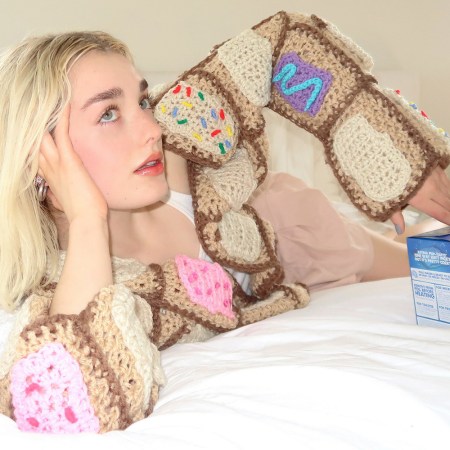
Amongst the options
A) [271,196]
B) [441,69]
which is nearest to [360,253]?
[271,196]

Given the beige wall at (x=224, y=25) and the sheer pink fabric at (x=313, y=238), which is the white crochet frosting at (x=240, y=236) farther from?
the beige wall at (x=224, y=25)

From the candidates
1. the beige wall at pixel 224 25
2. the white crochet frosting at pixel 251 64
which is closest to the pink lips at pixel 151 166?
the white crochet frosting at pixel 251 64

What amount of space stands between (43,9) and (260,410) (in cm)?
146

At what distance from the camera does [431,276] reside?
98cm

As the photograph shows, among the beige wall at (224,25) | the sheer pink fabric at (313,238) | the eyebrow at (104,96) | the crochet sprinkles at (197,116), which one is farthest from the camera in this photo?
the beige wall at (224,25)

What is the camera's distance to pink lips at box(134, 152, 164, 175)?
3.52ft

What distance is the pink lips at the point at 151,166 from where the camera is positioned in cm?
107

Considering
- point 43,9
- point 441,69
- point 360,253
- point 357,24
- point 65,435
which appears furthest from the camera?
point 441,69

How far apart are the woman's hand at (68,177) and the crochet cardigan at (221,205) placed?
0.39 feet

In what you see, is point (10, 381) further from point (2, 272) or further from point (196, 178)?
point (196, 178)

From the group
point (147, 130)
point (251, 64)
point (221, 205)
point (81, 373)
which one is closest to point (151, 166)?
point (147, 130)

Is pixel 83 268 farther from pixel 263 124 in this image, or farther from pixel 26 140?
pixel 263 124

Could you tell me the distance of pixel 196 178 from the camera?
1242 millimetres

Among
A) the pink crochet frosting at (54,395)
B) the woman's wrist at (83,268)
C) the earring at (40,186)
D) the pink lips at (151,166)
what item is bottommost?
the pink crochet frosting at (54,395)
